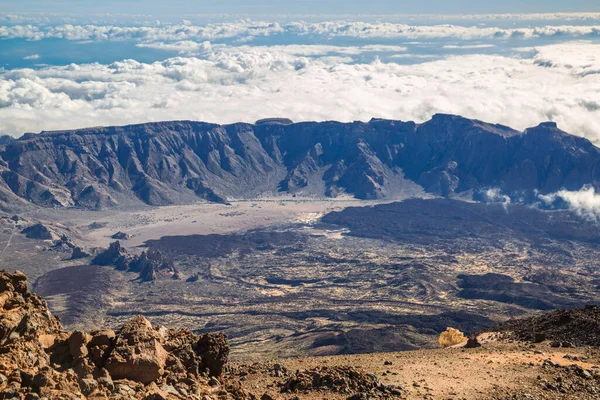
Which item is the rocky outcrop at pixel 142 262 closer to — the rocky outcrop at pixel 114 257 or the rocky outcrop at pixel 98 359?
the rocky outcrop at pixel 114 257

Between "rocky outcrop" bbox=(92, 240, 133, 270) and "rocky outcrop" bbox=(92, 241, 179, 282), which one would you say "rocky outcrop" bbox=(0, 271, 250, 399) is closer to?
"rocky outcrop" bbox=(92, 241, 179, 282)

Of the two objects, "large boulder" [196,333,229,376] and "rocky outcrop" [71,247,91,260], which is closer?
"large boulder" [196,333,229,376]

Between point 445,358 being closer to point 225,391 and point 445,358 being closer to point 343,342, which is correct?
point 225,391

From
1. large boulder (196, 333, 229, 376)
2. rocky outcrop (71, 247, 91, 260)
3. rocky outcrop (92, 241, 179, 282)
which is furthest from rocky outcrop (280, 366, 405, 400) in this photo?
rocky outcrop (71, 247, 91, 260)

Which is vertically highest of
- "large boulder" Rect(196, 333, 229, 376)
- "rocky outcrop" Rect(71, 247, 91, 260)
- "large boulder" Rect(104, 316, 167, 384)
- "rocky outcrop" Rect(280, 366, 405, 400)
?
"large boulder" Rect(104, 316, 167, 384)

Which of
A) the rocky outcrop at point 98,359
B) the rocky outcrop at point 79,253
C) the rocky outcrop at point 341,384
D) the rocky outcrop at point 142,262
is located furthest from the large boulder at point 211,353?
the rocky outcrop at point 79,253

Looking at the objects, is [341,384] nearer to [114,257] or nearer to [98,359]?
[98,359]

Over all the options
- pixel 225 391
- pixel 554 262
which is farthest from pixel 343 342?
pixel 554 262

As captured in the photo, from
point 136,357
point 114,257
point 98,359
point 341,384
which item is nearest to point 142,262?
point 114,257
